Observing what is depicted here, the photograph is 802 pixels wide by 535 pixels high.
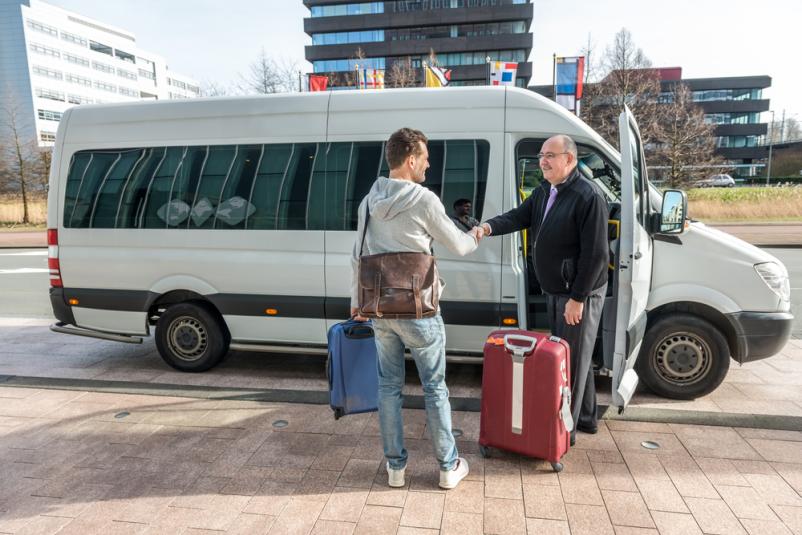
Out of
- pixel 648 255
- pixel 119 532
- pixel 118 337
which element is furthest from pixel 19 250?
pixel 648 255

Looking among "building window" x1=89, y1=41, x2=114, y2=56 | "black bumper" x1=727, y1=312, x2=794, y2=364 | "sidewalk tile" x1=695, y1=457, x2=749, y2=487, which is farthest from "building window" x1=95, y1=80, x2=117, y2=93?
"sidewalk tile" x1=695, y1=457, x2=749, y2=487

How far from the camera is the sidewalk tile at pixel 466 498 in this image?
287 centimetres

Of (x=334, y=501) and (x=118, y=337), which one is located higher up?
(x=118, y=337)

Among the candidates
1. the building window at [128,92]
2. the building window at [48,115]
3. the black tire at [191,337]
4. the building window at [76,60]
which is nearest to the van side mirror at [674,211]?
the black tire at [191,337]

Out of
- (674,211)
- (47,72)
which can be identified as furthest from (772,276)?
(47,72)

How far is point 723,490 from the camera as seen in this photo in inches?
119

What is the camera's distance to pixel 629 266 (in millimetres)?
3324

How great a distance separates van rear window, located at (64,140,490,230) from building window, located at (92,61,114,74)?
9566 centimetres

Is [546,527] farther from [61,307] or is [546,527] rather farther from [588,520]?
[61,307]

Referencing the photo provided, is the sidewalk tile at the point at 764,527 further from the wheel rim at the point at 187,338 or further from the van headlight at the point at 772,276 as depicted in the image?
the wheel rim at the point at 187,338

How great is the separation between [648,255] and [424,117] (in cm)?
204

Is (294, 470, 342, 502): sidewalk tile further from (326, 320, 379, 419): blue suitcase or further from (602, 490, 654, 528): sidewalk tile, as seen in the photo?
(602, 490, 654, 528): sidewalk tile

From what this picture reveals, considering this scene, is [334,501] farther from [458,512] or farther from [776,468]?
[776,468]

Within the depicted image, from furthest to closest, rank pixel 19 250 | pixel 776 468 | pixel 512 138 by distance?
pixel 19 250
pixel 512 138
pixel 776 468
